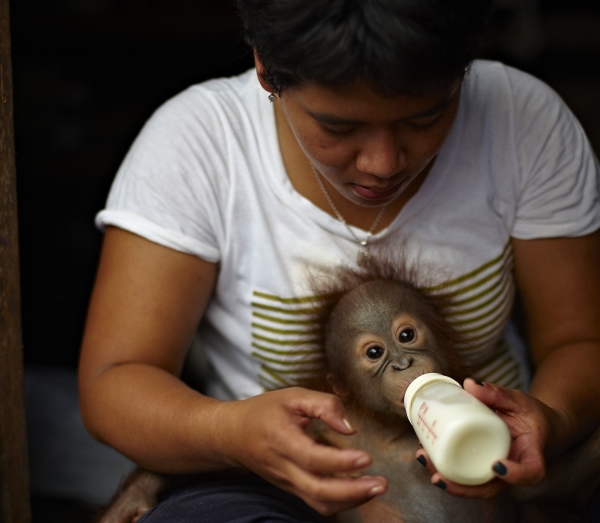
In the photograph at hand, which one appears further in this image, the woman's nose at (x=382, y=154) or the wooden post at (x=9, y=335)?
the wooden post at (x=9, y=335)

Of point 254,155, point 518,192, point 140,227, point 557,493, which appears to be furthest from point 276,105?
point 557,493

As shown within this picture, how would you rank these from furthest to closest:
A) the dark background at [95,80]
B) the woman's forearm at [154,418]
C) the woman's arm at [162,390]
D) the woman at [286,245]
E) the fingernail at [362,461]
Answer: the dark background at [95,80] < the woman at [286,245] < the woman's forearm at [154,418] < the woman's arm at [162,390] < the fingernail at [362,461]

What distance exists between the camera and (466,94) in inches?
58.6

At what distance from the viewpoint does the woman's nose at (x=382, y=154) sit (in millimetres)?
1091

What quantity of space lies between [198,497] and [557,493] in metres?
0.63

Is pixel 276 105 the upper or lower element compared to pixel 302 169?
upper

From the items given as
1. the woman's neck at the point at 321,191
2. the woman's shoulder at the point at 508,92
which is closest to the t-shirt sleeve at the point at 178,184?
the woman's neck at the point at 321,191

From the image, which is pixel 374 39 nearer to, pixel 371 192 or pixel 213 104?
pixel 371 192

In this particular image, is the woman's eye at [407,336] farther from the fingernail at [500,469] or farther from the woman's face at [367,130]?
the fingernail at [500,469]

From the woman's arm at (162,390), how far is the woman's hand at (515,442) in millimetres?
176

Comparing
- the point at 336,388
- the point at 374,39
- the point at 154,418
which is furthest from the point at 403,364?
the point at 374,39

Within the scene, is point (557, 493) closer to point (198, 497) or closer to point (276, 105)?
point (198, 497)

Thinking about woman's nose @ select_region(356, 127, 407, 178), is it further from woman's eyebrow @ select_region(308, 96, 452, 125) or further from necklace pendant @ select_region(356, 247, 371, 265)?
necklace pendant @ select_region(356, 247, 371, 265)

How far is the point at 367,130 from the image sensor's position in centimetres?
109
